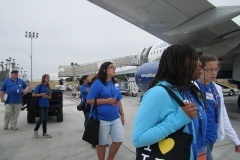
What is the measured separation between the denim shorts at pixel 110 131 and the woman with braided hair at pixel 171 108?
68.2 inches

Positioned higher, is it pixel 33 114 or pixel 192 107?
pixel 192 107

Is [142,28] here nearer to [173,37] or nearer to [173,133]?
[173,37]

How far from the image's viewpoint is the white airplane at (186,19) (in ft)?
16.5

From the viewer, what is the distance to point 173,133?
119 centimetres

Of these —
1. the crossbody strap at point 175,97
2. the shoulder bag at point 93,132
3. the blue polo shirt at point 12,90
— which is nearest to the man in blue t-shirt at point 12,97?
the blue polo shirt at point 12,90

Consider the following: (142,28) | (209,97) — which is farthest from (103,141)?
(142,28)

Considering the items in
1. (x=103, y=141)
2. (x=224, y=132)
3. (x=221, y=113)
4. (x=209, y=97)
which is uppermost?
(x=209, y=97)

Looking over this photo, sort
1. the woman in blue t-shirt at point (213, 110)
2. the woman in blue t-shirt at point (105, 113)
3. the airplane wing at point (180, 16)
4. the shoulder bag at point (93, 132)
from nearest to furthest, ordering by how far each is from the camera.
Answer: the woman in blue t-shirt at point (213, 110) < the shoulder bag at point (93, 132) < the woman in blue t-shirt at point (105, 113) < the airplane wing at point (180, 16)

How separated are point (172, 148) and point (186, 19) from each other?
539cm

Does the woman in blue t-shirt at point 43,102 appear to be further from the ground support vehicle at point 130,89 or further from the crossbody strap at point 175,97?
the ground support vehicle at point 130,89

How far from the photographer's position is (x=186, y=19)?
226 inches

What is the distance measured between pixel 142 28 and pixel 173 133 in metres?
5.96

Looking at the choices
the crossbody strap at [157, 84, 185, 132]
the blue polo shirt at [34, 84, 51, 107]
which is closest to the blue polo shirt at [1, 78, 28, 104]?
the blue polo shirt at [34, 84, 51, 107]

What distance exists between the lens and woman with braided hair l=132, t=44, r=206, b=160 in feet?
3.85
